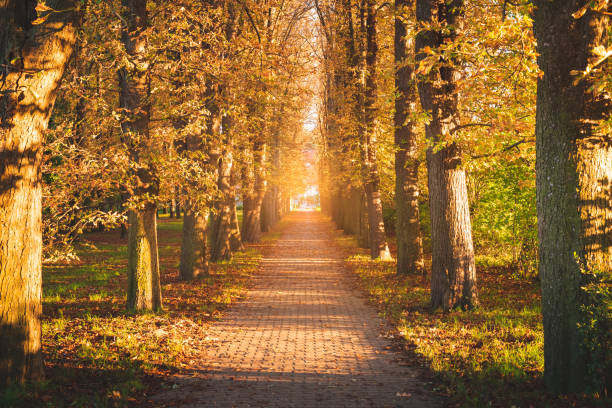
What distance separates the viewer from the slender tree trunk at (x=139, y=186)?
9.45 metres

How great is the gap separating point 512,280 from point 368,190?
7.47 meters

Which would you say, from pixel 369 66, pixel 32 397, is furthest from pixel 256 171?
pixel 32 397

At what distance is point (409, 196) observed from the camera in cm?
1472

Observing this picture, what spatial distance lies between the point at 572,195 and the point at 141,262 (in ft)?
25.8

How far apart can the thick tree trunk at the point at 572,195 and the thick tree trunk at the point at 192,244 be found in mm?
10718

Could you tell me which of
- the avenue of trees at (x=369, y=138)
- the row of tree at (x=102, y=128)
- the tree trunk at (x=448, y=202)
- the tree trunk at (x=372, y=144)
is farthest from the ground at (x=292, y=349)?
the tree trunk at (x=372, y=144)

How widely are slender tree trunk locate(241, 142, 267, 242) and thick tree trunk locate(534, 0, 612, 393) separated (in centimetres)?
1866

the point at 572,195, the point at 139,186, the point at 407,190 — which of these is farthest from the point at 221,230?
the point at 572,195

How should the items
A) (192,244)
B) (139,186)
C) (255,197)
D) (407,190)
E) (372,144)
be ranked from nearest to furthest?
(139,186) < (192,244) < (407,190) < (372,144) < (255,197)

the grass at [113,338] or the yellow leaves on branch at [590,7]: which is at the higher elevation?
the yellow leaves on branch at [590,7]

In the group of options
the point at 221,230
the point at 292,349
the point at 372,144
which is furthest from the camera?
the point at 221,230

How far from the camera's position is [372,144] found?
18.6 metres

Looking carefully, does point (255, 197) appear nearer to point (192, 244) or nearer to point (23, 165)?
point (192, 244)

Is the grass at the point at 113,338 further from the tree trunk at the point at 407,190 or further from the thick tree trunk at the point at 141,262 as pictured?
the tree trunk at the point at 407,190
